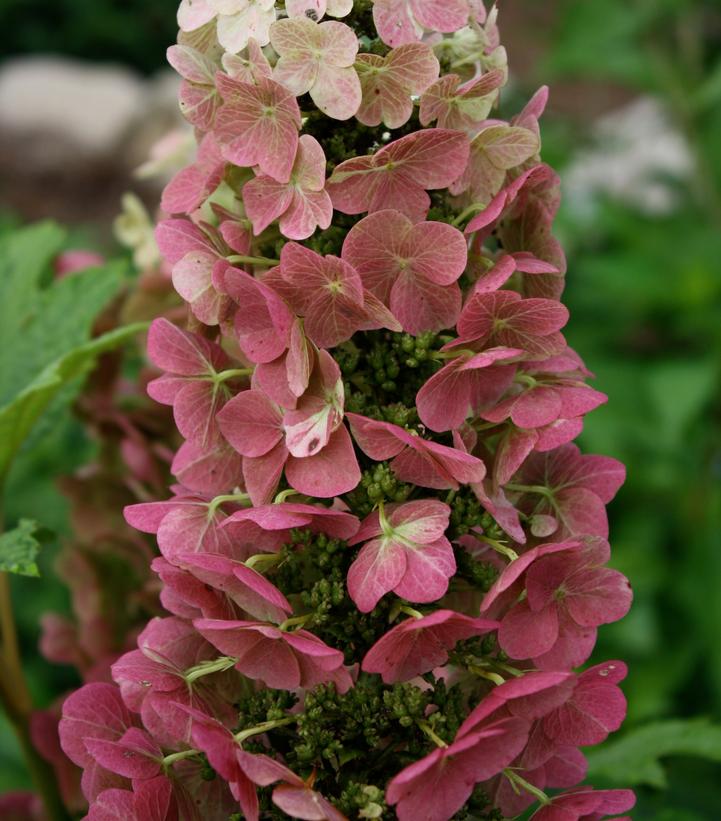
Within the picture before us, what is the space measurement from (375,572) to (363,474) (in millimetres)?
82

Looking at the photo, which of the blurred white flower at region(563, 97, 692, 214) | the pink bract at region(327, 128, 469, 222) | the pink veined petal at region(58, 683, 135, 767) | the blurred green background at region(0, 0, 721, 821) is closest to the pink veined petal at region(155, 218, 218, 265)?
the pink bract at region(327, 128, 469, 222)

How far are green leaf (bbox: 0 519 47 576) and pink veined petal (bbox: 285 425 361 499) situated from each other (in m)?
0.25

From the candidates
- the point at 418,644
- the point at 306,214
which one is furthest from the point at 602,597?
the point at 306,214

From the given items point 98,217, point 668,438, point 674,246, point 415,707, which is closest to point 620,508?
point 668,438

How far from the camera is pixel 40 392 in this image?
3.45ft

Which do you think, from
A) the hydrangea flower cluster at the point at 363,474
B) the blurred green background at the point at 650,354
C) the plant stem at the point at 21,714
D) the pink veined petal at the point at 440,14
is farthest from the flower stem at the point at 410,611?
the blurred green background at the point at 650,354

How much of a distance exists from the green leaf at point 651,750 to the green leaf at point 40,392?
67 centimetres

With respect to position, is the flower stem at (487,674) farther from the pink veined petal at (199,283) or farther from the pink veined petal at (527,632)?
the pink veined petal at (199,283)

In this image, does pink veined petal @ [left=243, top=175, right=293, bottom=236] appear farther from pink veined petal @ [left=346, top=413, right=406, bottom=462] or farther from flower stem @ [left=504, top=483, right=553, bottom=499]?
flower stem @ [left=504, top=483, right=553, bottom=499]

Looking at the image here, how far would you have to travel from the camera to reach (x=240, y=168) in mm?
858

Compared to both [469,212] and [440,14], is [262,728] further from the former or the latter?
[440,14]

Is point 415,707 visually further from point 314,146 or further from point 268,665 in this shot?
point 314,146

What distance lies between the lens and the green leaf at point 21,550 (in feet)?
2.82

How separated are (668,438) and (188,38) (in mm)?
2164
